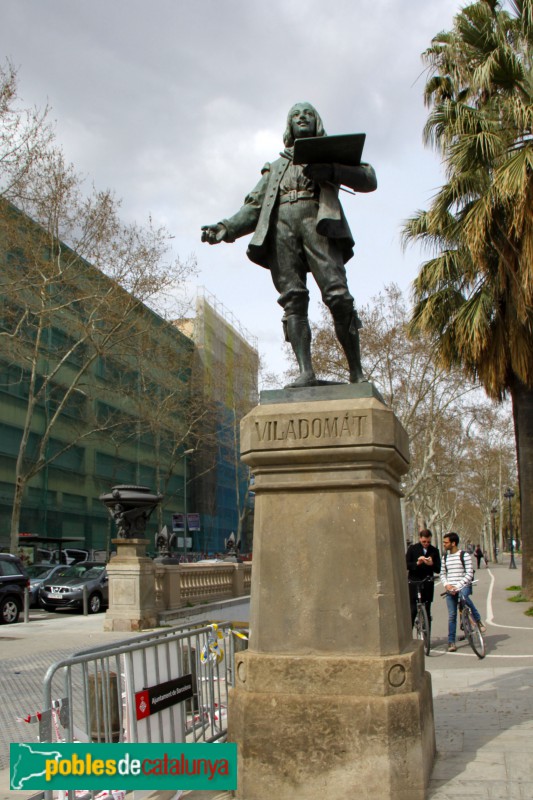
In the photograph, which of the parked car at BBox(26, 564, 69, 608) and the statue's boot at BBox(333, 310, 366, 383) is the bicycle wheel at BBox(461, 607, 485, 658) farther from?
the parked car at BBox(26, 564, 69, 608)

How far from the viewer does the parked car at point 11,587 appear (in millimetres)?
19594

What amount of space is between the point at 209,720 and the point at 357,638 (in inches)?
93.6

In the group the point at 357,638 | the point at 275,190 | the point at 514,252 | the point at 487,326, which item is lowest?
the point at 357,638

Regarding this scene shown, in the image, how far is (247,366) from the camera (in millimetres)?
50000

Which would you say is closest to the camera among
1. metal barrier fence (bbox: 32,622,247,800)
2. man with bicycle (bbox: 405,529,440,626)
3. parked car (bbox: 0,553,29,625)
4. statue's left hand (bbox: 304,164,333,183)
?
metal barrier fence (bbox: 32,622,247,800)

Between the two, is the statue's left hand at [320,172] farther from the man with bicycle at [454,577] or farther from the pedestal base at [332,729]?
the man with bicycle at [454,577]

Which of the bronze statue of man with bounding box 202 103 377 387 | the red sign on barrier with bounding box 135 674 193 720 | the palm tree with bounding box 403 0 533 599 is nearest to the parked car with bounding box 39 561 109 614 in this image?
the palm tree with bounding box 403 0 533 599

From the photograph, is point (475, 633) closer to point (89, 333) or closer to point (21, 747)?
point (21, 747)

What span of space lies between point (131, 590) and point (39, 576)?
923cm

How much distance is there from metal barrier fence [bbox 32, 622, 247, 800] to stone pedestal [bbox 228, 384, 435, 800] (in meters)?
0.60

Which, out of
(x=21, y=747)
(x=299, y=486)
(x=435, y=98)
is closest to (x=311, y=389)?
(x=299, y=486)

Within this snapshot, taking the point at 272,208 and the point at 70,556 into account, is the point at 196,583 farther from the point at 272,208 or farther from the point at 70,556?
the point at 272,208

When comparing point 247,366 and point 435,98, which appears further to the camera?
point 247,366

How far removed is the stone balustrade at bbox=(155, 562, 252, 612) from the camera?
66.2 feet
